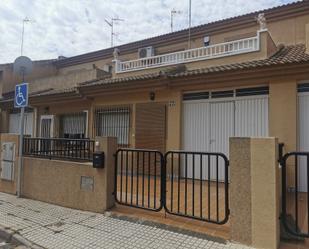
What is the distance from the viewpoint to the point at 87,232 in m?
5.04

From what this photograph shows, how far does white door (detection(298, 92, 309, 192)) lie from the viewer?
25.9 feet

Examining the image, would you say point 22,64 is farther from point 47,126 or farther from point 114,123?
point 47,126

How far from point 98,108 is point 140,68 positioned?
2.62 meters

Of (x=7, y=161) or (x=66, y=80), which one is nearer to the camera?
(x=7, y=161)

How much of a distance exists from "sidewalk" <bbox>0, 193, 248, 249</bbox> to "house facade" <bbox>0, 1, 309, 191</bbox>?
15.5ft

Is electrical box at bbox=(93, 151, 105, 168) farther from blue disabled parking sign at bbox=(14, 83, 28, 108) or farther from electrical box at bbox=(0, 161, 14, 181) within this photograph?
electrical box at bbox=(0, 161, 14, 181)

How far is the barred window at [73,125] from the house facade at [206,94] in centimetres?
5

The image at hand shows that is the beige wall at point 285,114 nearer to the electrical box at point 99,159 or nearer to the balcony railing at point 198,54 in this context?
the balcony railing at point 198,54

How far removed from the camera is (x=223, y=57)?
33.6ft

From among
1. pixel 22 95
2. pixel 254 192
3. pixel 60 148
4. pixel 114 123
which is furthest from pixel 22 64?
pixel 254 192

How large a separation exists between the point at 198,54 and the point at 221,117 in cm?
325

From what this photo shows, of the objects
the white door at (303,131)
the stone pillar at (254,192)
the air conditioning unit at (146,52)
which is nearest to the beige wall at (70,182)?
the stone pillar at (254,192)

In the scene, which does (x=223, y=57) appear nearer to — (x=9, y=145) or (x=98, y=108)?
(x=98, y=108)

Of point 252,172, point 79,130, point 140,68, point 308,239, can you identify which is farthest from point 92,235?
point 79,130
